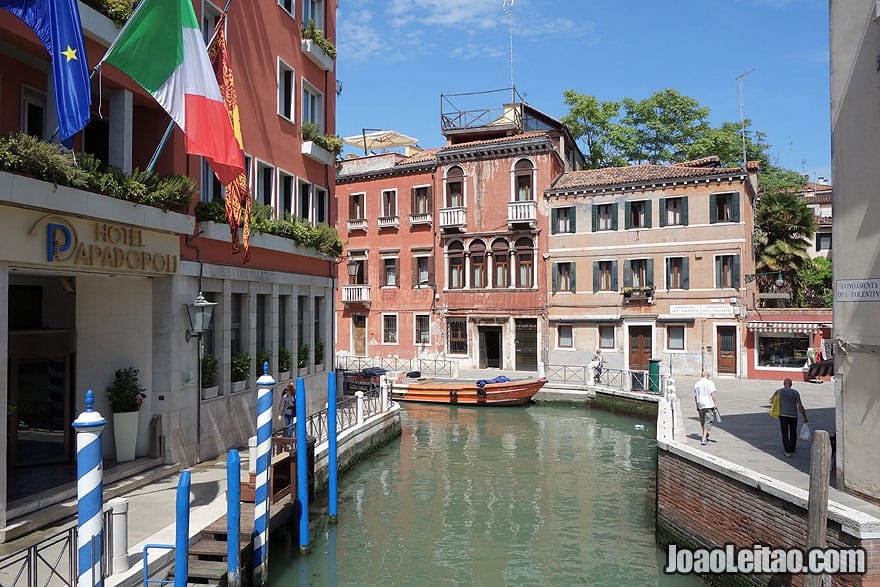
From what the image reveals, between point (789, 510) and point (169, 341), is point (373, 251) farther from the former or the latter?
point (789, 510)

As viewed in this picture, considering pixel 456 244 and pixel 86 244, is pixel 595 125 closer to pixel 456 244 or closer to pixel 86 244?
pixel 456 244

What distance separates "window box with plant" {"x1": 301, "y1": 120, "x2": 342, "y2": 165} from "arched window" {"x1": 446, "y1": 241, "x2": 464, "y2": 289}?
1285 cm

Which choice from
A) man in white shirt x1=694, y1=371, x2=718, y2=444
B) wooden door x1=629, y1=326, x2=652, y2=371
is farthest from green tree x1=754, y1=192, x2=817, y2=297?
man in white shirt x1=694, y1=371, x2=718, y2=444

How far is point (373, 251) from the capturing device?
32562 mm

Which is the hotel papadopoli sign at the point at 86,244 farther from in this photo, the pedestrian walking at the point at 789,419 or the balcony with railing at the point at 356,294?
the balcony with railing at the point at 356,294

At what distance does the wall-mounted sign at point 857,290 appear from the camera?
823cm

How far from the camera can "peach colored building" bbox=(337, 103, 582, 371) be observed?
2933cm

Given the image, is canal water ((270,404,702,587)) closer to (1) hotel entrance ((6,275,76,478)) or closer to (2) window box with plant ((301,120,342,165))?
(1) hotel entrance ((6,275,76,478))

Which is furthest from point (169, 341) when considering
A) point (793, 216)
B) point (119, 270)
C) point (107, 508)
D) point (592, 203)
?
point (793, 216)

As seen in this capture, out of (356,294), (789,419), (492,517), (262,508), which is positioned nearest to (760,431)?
(789,419)

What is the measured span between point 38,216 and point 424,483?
9.27 m

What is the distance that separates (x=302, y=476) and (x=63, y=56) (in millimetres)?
6672

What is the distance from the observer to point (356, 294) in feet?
106

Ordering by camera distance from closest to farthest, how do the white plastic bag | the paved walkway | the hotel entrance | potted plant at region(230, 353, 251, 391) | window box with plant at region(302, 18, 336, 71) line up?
the paved walkway, the white plastic bag, the hotel entrance, potted plant at region(230, 353, 251, 391), window box with plant at region(302, 18, 336, 71)
